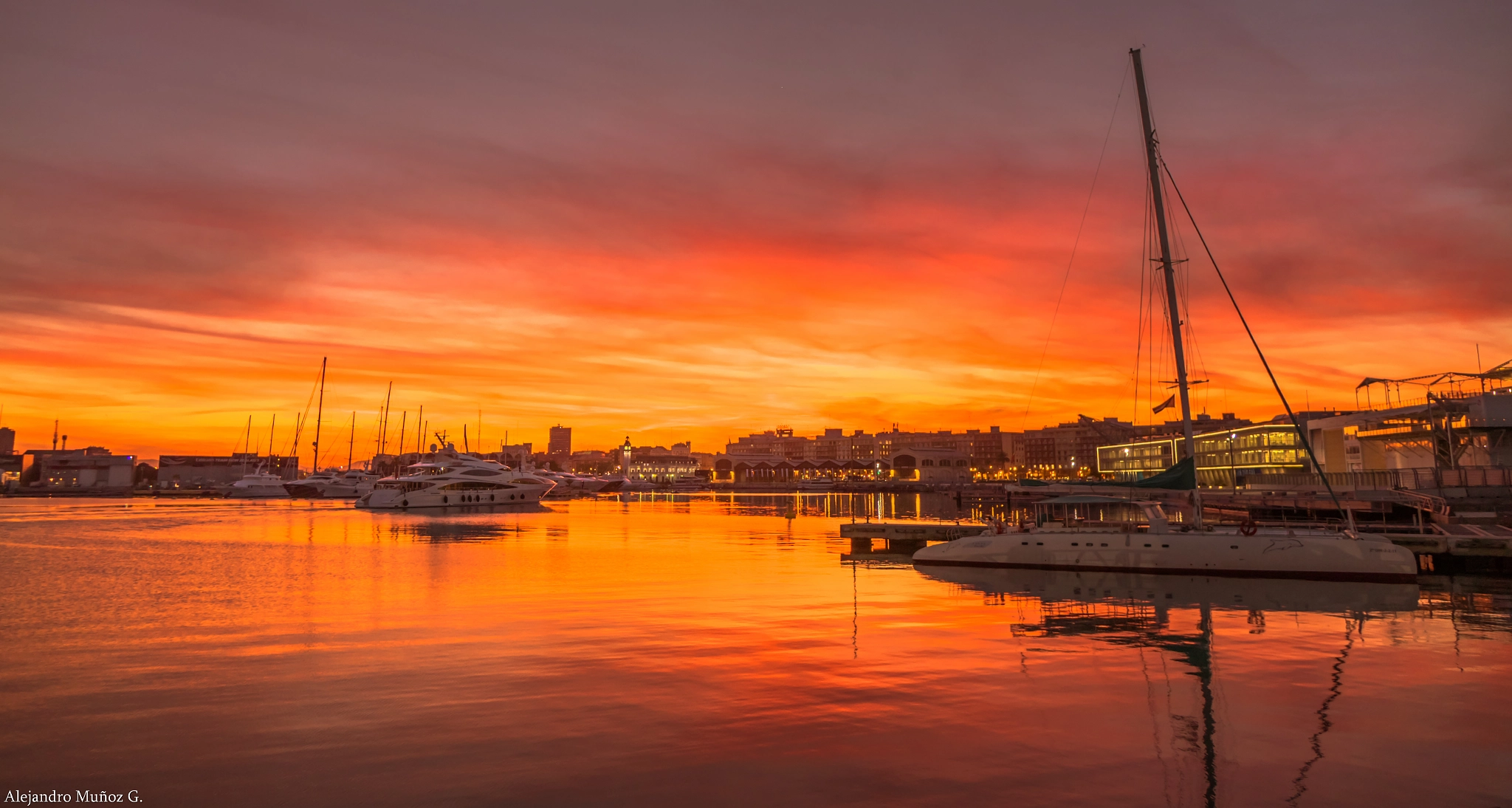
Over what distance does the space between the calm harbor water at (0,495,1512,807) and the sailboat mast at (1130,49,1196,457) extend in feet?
21.2

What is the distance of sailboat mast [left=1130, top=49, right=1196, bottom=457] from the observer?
Answer: 28.2m

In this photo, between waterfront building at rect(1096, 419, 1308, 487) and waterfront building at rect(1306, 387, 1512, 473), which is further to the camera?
waterfront building at rect(1096, 419, 1308, 487)

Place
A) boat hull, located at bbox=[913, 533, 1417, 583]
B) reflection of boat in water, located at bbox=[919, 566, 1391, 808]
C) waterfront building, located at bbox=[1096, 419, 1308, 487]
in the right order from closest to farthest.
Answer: reflection of boat in water, located at bbox=[919, 566, 1391, 808] → boat hull, located at bbox=[913, 533, 1417, 583] → waterfront building, located at bbox=[1096, 419, 1308, 487]

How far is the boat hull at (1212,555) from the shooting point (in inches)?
1030

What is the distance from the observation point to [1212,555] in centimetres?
2716

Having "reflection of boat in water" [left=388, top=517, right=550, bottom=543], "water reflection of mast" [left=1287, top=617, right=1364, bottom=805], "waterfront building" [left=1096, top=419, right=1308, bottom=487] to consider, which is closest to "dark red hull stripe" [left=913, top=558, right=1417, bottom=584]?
"water reflection of mast" [left=1287, top=617, right=1364, bottom=805]

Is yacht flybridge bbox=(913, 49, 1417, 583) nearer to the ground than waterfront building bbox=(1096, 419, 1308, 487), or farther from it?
nearer to the ground

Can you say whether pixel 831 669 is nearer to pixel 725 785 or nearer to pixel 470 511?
pixel 725 785

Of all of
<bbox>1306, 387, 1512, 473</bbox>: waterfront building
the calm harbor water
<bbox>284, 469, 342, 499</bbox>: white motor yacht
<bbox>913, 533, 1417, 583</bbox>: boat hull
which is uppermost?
<bbox>1306, 387, 1512, 473</bbox>: waterfront building

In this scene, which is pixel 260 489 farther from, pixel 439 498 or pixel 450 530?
pixel 450 530

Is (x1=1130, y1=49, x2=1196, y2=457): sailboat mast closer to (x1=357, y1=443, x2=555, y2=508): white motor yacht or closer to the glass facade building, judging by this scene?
the glass facade building

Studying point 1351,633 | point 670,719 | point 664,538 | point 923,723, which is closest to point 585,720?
point 670,719

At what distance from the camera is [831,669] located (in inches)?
592

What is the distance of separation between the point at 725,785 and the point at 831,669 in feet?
19.8
